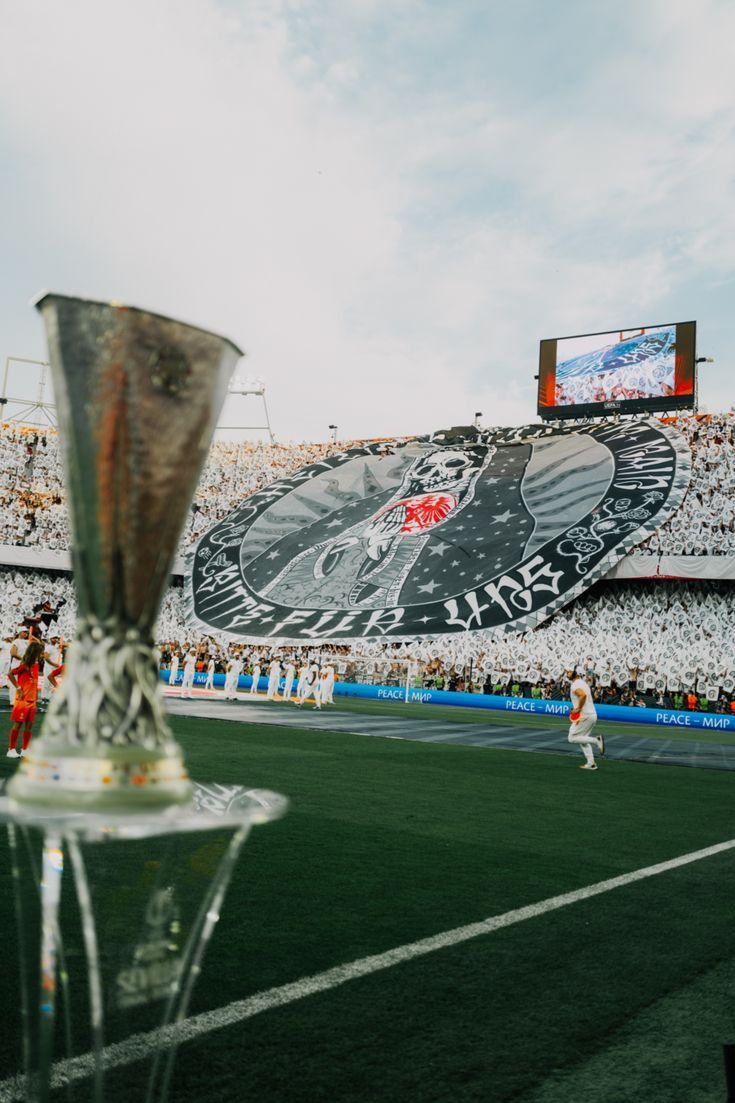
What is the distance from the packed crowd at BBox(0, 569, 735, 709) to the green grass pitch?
912 inches

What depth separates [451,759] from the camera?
14094 millimetres

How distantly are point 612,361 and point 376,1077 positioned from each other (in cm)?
4320

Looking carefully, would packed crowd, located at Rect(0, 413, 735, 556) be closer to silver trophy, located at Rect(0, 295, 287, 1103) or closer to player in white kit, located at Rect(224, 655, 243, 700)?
player in white kit, located at Rect(224, 655, 243, 700)

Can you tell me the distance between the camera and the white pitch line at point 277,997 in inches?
115

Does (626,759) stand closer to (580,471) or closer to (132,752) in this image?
(132,752)

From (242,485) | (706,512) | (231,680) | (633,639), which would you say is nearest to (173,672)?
(231,680)

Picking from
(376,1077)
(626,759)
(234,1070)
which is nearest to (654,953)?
(376,1077)

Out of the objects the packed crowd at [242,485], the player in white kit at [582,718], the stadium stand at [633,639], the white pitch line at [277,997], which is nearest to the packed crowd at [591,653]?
the stadium stand at [633,639]

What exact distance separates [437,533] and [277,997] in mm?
35485

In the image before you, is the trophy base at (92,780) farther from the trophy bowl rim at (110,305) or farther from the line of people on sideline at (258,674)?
the line of people on sideline at (258,674)

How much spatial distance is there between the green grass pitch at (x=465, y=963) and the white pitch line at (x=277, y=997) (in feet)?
0.20

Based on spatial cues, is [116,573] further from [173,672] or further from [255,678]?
[173,672]

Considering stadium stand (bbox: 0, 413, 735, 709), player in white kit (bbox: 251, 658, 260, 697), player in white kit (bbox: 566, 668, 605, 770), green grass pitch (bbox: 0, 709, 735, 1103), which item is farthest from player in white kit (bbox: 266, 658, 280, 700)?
green grass pitch (bbox: 0, 709, 735, 1103)

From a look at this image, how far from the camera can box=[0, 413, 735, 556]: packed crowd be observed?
35.3 metres
